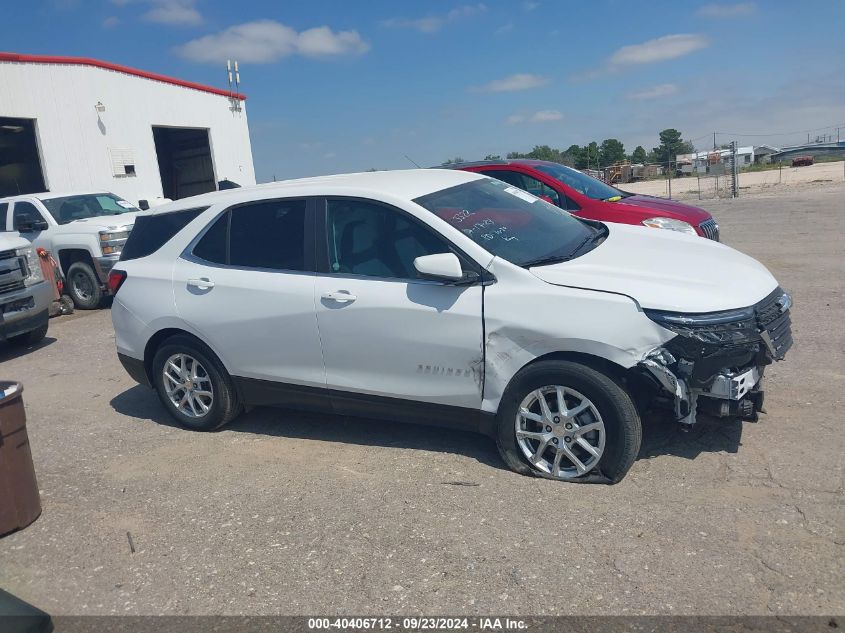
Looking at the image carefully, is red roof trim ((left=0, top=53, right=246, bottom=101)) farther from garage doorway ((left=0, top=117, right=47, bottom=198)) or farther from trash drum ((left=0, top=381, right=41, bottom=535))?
trash drum ((left=0, top=381, right=41, bottom=535))

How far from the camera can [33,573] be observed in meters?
3.85

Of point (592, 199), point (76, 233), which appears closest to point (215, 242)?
point (592, 199)

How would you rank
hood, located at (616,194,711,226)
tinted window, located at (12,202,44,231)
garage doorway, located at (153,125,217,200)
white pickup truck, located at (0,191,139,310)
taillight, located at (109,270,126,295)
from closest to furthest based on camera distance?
taillight, located at (109,270,126,295) → hood, located at (616,194,711,226) → white pickup truck, located at (0,191,139,310) → tinted window, located at (12,202,44,231) → garage doorway, located at (153,125,217,200)

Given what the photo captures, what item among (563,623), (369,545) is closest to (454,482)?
(369,545)

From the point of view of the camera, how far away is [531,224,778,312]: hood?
3938mm

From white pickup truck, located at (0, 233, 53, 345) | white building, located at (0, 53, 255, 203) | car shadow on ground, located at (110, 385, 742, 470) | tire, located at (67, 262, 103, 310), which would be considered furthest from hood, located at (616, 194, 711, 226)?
white building, located at (0, 53, 255, 203)

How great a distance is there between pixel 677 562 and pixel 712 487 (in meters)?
0.80

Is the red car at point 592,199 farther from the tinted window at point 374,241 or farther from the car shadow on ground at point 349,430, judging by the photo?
the tinted window at point 374,241

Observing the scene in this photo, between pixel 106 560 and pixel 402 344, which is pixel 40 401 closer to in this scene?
pixel 106 560

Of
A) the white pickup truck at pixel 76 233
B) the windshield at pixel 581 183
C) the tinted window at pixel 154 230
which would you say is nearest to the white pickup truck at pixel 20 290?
the white pickup truck at pixel 76 233

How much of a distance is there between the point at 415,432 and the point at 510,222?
1647 millimetres

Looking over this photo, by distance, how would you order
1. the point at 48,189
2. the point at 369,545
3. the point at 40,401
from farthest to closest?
the point at 48,189
the point at 40,401
the point at 369,545

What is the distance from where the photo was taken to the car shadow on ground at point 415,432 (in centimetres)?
454

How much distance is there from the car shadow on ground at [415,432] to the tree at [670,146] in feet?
192
